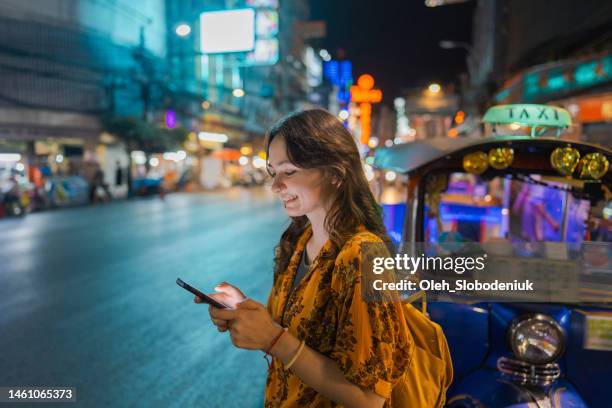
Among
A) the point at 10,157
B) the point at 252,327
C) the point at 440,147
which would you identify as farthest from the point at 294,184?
the point at 10,157

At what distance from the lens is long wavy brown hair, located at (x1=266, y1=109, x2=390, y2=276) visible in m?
1.62

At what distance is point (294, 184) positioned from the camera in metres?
1.67

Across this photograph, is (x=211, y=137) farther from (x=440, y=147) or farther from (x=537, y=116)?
(x=440, y=147)

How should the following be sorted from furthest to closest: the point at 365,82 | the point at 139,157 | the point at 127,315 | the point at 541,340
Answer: the point at 365,82, the point at 139,157, the point at 127,315, the point at 541,340

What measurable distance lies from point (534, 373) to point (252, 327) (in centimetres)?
173

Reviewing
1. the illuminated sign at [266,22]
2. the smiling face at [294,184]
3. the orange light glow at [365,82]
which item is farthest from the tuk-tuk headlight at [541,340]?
the illuminated sign at [266,22]

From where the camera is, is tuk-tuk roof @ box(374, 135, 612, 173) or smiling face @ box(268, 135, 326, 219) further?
tuk-tuk roof @ box(374, 135, 612, 173)

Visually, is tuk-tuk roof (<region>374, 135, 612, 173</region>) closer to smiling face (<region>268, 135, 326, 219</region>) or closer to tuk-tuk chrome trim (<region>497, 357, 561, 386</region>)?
tuk-tuk chrome trim (<region>497, 357, 561, 386</region>)

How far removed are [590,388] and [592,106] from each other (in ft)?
45.0

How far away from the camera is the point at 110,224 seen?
1516 cm

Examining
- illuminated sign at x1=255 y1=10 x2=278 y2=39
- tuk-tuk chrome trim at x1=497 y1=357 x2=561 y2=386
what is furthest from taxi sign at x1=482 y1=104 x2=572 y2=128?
illuminated sign at x1=255 y1=10 x2=278 y2=39

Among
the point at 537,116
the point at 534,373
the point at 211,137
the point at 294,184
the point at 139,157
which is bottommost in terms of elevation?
the point at 534,373

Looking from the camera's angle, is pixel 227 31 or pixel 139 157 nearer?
pixel 227 31

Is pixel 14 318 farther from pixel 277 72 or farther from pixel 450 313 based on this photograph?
pixel 277 72
